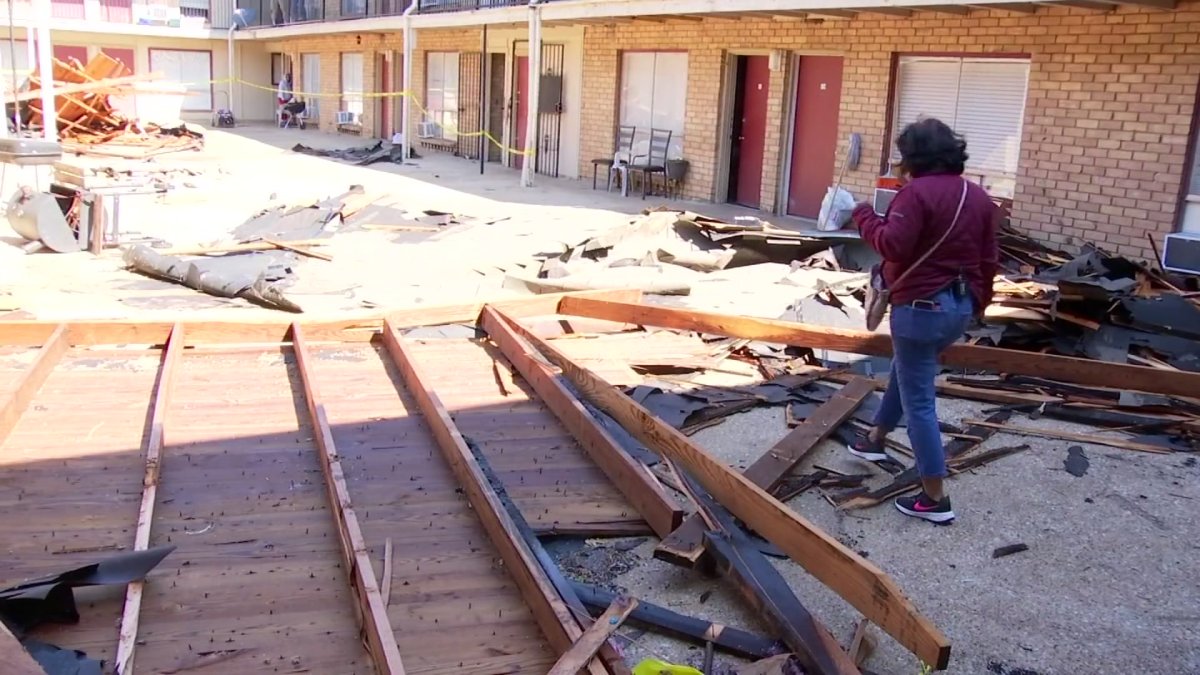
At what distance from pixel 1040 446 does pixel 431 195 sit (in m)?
→ 13.1

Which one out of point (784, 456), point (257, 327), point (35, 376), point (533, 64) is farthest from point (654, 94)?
point (784, 456)

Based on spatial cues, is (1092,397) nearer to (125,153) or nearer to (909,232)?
(909,232)

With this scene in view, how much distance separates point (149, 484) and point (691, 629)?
2.49 meters

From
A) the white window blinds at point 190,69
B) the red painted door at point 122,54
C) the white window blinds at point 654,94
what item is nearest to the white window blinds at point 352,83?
the white window blinds at point 190,69

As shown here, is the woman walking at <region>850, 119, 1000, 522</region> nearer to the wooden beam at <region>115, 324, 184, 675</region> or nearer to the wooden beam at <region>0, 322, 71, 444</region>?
the wooden beam at <region>115, 324, 184, 675</region>

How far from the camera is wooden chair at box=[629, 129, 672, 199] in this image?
18.0m

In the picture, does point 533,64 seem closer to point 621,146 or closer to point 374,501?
point 621,146

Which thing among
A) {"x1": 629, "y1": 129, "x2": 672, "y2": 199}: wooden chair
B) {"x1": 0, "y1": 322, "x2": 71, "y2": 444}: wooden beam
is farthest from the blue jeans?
{"x1": 629, "y1": 129, "x2": 672, "y2": 199}: wooden chair

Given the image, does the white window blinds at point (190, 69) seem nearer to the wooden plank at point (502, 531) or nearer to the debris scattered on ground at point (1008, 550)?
the wooden plank at point (502, 531)

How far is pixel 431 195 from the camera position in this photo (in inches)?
696

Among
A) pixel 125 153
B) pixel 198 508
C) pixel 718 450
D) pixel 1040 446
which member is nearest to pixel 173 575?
pixel 198 508

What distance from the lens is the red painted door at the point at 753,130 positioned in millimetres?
16359

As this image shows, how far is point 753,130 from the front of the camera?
16672 mm

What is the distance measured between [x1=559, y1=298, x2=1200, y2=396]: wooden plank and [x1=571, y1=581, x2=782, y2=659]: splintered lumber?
9.60 ft
